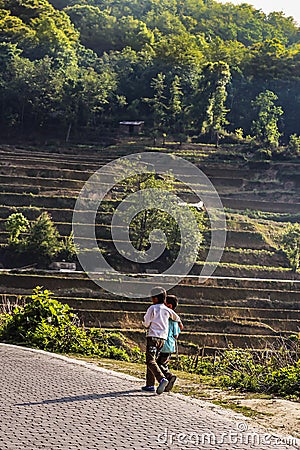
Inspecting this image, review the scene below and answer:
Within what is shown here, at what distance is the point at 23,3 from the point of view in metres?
65.9

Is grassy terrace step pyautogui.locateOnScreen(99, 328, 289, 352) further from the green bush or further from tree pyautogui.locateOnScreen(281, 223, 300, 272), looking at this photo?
the green bush


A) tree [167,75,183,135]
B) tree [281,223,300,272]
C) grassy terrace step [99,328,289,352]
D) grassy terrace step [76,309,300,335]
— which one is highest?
tree [167,75,183,135]

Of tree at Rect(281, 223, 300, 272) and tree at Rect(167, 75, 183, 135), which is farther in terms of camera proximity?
tree at Rect(167, 75, 183, 135)

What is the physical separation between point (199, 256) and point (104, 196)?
6.62 m

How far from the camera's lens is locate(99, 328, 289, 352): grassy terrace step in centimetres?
2423

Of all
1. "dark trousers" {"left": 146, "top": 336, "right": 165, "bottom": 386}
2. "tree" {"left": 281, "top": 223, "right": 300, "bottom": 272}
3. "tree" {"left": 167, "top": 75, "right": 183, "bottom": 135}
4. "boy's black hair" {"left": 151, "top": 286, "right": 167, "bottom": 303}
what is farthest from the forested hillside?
"dark trousers" {"left": 146, "top": 336, "right": 165, "bottom": 386}

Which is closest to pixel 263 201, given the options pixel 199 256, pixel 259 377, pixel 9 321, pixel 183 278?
pixel 199 256

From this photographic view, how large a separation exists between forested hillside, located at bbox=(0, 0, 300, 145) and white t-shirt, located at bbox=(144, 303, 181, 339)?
4229 centimetres

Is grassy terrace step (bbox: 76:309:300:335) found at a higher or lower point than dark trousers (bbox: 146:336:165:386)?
lower

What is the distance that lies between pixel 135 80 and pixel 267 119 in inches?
427

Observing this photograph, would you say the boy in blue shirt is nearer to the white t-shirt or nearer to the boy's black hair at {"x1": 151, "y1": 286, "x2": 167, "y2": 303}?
the white t-shirt

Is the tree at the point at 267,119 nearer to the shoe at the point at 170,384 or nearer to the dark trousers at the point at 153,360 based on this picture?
the dark trousers at the point at 153,360

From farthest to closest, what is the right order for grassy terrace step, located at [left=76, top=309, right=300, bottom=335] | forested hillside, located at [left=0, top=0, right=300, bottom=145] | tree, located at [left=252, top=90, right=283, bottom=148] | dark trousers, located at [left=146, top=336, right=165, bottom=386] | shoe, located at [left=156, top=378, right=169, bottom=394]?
forested hillside, located at [left=0, top=0, right=300, bottom=145] < tree, located at [left=252, top=90, right=283, bottom=148] < grassy terrace step, located at [left=76, top=309, right=300, bottom=335] < dark trousers, located at [left=146, top=336, right=165, bottom=386] < shoe, located at [left=156, top=378, right=169, bottom=394]

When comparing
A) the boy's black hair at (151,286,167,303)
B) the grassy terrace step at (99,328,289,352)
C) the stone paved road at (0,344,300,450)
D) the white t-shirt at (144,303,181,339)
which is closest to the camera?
the stone paved road at (0,344,300,450)
